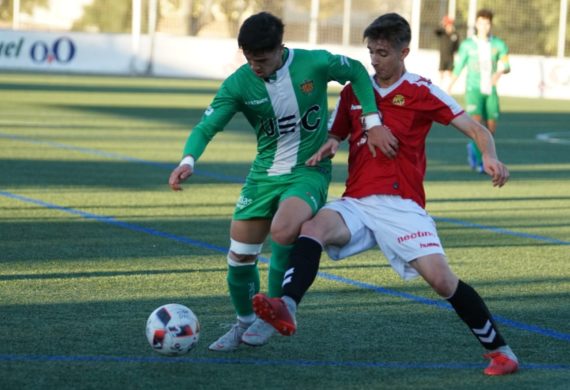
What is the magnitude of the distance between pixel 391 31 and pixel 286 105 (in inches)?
25.3

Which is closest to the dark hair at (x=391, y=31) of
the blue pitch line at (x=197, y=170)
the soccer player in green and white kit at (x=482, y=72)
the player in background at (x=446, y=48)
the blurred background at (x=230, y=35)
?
the blue pitch line at (x=197, y=170)

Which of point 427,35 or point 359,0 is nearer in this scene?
point 427,35

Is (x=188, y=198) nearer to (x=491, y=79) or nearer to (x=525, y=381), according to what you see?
(x=491, y=79)

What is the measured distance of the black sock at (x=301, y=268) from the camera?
17.6ft

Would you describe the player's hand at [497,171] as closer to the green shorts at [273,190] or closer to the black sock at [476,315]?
the black sock at [476,315]

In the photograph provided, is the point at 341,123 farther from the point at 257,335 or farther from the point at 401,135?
the point at 257,335

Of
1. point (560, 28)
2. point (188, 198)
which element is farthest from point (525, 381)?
point (560, 28)

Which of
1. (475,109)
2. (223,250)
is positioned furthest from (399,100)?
(475,109)

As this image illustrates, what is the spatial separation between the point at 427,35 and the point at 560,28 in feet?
14.9

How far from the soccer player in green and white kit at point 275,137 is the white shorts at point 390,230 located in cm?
22

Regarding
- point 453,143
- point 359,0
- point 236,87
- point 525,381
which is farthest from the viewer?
point 359,0

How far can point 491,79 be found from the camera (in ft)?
51.6

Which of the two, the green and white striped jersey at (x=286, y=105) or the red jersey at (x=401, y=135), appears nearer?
the red jersey at (x=401, y=135)

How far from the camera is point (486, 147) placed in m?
5.68
